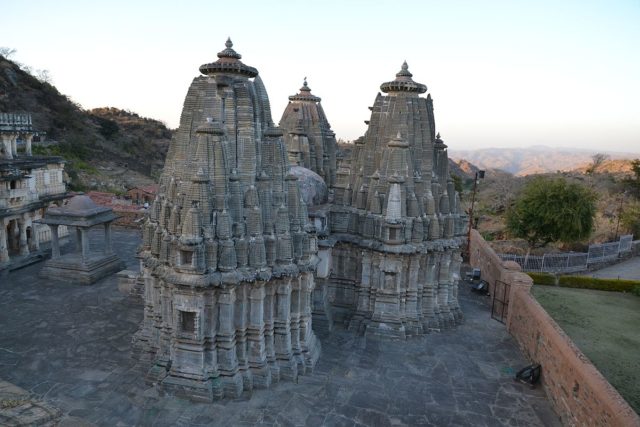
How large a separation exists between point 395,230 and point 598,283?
640 inches

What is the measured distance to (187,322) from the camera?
12406mm

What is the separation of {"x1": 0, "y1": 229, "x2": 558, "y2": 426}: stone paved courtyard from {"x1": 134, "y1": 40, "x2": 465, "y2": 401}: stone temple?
2.03 ft

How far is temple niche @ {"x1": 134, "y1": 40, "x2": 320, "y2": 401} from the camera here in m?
12.1

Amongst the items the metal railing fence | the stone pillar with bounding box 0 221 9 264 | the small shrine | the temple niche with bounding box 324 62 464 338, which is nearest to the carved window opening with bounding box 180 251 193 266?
the temple niche with bounding box 324 62 464 338

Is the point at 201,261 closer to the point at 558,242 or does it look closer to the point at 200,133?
the point at 200,133

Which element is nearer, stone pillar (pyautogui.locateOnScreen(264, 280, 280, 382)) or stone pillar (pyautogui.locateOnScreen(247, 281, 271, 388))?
stone pillar (pyautogui.locateOnScreen(247, 281, 271, 388))

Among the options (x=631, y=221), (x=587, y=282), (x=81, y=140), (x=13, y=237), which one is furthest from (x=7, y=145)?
(x=631, y=221)

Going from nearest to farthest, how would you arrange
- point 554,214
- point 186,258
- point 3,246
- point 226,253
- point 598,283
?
point 186,258
point 226,253
point 3,246
point 598,283
point 554,214

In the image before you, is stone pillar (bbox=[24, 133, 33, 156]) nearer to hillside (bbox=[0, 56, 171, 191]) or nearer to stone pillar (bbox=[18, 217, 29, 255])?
stone pillar (bbox=[18, 217, 29, 255])

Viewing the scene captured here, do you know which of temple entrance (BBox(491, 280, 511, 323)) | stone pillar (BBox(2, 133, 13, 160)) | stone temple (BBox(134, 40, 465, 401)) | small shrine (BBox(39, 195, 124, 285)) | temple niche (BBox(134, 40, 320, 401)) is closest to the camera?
temple niche (BBox(134, 40, 320, 401))

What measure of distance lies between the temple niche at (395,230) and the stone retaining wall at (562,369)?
2475 mm

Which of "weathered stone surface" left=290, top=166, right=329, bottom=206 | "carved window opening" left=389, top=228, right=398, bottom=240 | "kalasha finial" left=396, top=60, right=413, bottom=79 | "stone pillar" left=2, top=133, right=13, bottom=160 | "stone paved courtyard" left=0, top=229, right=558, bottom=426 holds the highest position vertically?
"kalasha finial" left=396, top=60, right=413, bottom=79

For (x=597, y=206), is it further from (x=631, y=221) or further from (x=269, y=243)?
(x=269, y=243)

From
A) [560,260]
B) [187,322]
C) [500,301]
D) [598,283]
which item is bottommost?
[598,283]
